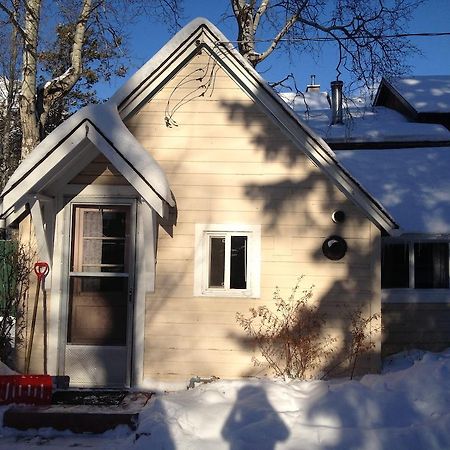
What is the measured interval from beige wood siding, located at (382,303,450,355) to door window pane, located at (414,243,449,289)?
1.34 feet

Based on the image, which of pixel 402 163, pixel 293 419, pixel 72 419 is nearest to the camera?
pixel 293 419

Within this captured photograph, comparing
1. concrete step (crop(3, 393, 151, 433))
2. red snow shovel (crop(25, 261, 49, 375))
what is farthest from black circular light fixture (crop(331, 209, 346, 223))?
red snow shovel (crop(25, 261, 49, 375))

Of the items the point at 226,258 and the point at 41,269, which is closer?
the point at 41,269

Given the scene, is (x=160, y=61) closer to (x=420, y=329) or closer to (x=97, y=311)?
(x=97, y=311)

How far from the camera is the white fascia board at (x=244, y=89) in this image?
7793 mm

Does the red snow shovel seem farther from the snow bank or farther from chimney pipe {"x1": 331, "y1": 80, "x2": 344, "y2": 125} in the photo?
chimney pipe {"x1": 331, "y1": 80, "x2": 344, "y2": 125}

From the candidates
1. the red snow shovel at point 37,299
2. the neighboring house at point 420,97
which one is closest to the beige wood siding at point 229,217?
the red snow shovel at point 37,299

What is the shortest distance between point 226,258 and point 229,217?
0.57m

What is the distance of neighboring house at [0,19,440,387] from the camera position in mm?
7867

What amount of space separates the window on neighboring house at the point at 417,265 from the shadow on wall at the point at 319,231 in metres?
2.02

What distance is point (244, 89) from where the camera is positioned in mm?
8125

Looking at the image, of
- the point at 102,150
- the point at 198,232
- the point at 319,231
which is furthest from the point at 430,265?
the point at 102,150

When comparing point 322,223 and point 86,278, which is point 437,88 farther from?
point 86,278

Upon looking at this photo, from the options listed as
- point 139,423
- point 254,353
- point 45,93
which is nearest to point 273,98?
point 254,353
